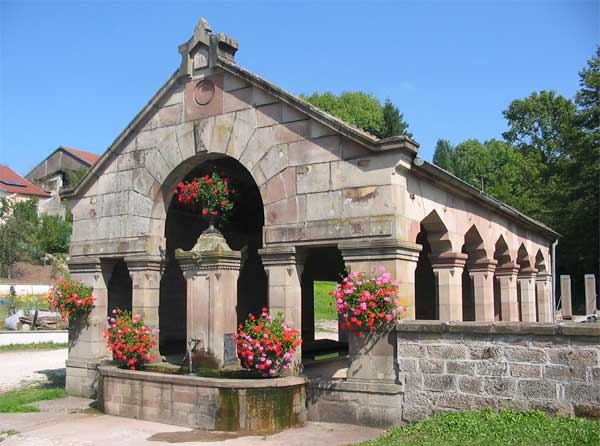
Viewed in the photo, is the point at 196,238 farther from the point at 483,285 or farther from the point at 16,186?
the point at 16,186

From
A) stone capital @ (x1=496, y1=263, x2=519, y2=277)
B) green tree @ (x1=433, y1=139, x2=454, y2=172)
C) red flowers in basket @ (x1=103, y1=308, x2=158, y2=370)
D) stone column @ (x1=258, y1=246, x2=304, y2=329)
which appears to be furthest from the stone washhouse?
green tree @ (x1=433, y1=139, x2=454, y2=172)

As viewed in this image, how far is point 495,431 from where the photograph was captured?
266 inches

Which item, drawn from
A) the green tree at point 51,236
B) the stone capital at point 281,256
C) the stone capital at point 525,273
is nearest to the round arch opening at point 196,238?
the stone capital at point 281,256

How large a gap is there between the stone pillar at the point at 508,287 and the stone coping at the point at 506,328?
8.52 meters

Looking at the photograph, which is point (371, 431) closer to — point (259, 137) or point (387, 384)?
point (387, 384)

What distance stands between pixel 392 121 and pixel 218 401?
43.5m

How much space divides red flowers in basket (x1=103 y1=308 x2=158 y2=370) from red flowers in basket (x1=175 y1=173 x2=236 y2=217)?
2366mm

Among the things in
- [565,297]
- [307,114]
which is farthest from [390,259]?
[565,297]

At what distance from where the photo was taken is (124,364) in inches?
423

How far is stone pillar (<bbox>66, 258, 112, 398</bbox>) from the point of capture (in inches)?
467

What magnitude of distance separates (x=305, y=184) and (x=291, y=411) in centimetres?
335

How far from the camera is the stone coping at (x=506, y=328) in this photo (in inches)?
271

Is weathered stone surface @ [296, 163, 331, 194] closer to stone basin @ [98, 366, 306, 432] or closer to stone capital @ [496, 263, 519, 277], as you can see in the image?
stone basin @ [98, 366, 306, 432]

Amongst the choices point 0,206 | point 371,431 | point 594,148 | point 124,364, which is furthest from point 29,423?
point 0,206
